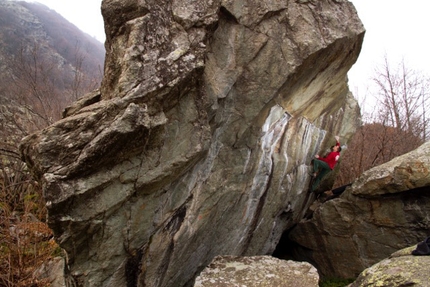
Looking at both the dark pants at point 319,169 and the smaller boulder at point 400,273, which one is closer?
the smaller boulder at point 400,273

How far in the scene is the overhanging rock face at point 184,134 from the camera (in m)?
4.37

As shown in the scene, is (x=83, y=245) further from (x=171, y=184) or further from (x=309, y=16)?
(x=309, y=16)

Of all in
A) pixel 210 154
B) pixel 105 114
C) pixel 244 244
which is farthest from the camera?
pixel 244 244

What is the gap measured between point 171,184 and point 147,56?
6.69ft

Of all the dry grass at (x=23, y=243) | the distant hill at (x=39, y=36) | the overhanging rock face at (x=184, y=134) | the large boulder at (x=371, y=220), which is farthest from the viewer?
the distant hill at (x=39, y=36)

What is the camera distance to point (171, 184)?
5355mm

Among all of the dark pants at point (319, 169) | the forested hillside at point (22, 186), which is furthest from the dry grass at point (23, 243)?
the dark pants at point (319, 169)

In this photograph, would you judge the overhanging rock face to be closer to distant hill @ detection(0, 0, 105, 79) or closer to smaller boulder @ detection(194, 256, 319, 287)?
smaller boulder @ detection(194, 256, 319, 287)

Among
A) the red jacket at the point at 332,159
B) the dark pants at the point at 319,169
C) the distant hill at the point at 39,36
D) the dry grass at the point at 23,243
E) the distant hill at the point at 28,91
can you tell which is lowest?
the dry grass at the point at 23,243

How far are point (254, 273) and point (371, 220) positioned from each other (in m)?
3.74

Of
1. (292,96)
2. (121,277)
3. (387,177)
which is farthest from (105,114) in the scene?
(387,177)

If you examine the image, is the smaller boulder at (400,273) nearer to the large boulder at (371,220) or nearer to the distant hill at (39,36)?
the large boulder at (371,220)

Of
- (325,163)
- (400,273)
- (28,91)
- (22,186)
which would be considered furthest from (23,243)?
(28,91)

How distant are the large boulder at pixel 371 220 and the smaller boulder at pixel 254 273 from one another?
2747mm
